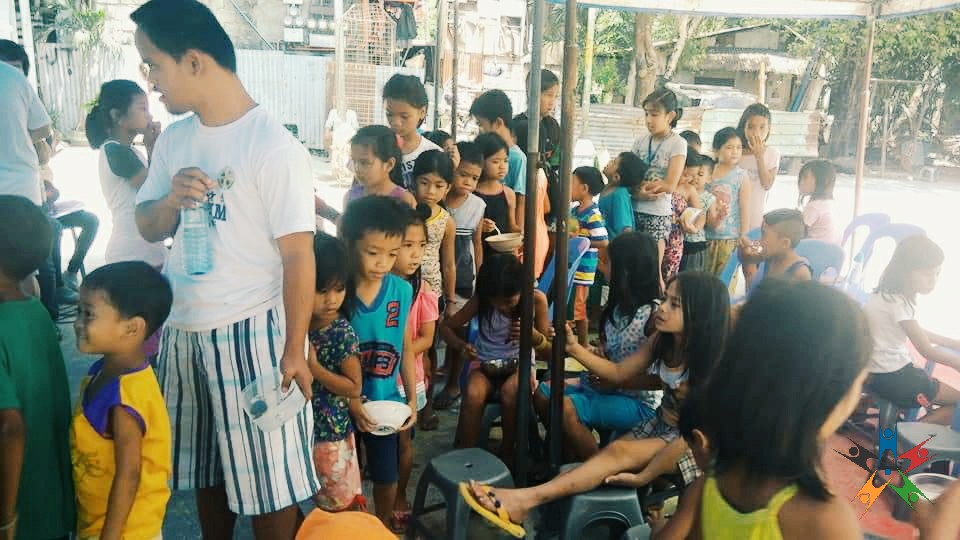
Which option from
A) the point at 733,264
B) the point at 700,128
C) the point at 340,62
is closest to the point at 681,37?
the point at 700,128

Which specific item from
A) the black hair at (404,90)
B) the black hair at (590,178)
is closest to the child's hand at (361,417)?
the black hair at (404,90)

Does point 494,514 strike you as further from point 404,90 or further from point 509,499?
point 404,90

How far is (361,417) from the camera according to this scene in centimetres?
242

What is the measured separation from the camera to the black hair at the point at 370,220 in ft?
8.21

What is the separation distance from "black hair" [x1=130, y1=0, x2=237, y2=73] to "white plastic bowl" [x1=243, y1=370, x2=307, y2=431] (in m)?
0.86

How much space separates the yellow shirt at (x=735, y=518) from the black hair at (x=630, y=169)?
3.36 m

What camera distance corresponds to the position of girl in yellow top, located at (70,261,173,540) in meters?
1.80

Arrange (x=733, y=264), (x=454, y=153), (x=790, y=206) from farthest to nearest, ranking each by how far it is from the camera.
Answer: (x=790, y=206) < (x=733, y=264) < (x=454, y=153)

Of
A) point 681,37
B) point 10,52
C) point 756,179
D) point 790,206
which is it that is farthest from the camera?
point 681,37

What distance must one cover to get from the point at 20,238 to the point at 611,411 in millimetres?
2105

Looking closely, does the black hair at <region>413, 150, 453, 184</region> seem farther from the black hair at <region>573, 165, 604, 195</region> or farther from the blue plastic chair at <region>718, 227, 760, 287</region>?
the blue plastic chair at <region>718, 227, 760, 287</region>

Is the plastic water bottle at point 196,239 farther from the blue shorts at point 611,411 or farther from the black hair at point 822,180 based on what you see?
the black hair at point 822,180

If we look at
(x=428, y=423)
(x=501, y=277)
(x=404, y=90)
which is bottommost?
(x=428, y=423)

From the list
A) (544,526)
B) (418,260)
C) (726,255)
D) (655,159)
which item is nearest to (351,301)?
(418,260)
